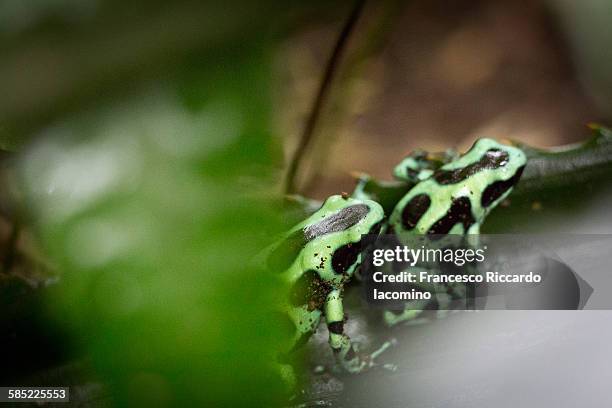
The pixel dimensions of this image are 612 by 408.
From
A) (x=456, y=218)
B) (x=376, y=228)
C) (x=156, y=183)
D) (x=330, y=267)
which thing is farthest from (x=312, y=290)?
(x=156, y=183)

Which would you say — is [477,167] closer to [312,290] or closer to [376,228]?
[376,228]

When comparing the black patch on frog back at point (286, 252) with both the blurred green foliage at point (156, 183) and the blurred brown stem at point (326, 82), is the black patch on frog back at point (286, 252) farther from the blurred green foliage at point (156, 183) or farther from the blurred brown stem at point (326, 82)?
the blurred brown stem at point (326, 82)

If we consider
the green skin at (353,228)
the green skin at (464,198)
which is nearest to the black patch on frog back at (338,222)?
the green skin at (353,228)

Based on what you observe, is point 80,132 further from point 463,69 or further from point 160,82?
point 463,69

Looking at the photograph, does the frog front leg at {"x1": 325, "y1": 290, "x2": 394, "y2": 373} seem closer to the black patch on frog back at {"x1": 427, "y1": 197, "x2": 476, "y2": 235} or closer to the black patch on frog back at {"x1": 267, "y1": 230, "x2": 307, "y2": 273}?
the black patch on frog back at {"x1": 267, "y1": 230, "x2": 307, "y2": 273}

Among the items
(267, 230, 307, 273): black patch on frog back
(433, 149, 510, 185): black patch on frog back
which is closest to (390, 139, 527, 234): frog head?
(433, 149, 510, 185): black patch on frog back
